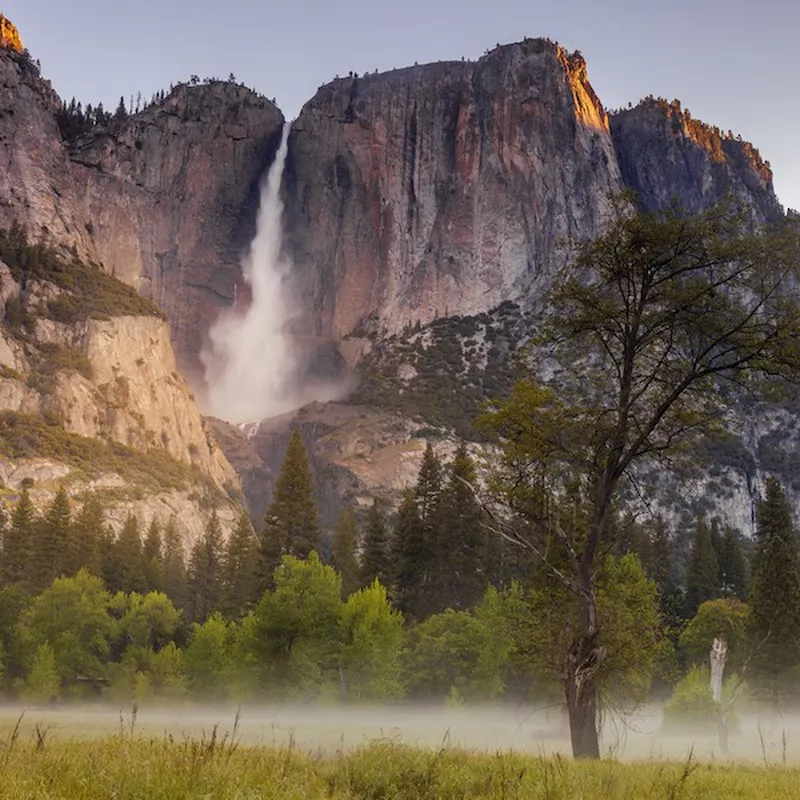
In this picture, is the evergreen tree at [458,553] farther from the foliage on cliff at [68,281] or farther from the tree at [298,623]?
the foliage on cliff at [68,281]

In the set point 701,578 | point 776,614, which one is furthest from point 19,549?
point 701,578

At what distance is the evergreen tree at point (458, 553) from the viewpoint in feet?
172

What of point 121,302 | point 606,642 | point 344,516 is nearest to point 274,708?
point 606,642

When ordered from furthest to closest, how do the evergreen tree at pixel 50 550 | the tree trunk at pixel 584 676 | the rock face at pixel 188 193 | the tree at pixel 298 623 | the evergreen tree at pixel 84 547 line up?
1. the rock face at pixel 188 193
2. the evergreen tree at pixel 84 547
3. the evergreen tree at pixel 50 550
4. the tree at pixel 298 623
5. the tree trunk at pixel 584 676

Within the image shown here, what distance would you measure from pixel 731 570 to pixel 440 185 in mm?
126036

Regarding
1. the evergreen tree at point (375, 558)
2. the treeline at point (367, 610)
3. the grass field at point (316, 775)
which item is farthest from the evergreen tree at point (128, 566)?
the grass field at point (316, 775)

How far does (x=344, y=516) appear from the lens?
Result: 2847 inches

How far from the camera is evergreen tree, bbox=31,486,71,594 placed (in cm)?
6294

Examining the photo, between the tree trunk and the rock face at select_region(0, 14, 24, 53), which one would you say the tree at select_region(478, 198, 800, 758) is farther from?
the rock face at select_region(0, 14, 24, 53)

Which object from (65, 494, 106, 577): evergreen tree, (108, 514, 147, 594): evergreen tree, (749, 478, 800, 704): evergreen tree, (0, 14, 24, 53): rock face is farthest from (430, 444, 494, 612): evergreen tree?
(0, 14, 24, 53): rock face

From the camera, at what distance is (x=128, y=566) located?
230 ft

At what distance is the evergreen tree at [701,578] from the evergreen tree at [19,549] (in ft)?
192

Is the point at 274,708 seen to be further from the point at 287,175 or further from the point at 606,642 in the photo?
the point at 287,175

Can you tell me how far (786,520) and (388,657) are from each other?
30639 millimetres
